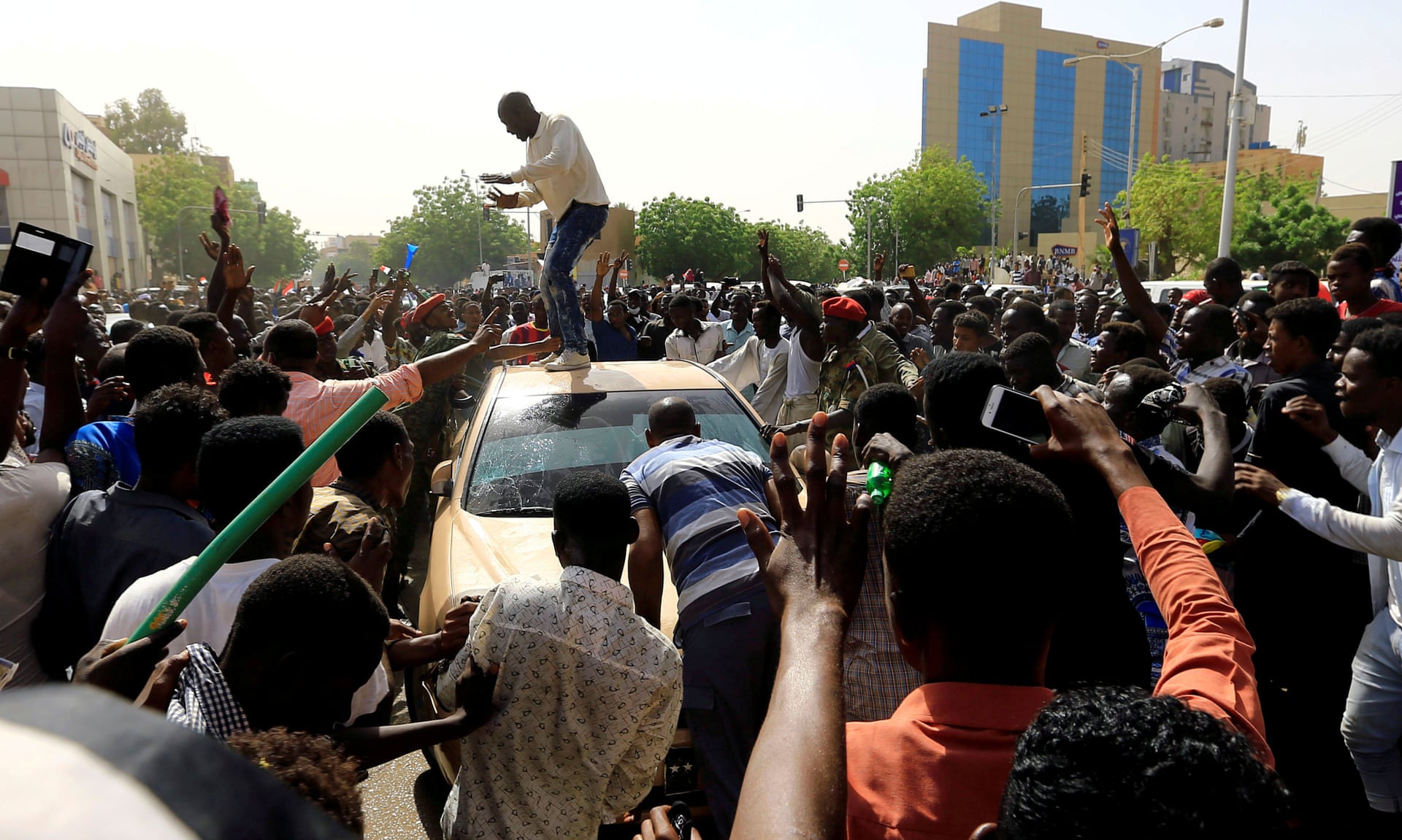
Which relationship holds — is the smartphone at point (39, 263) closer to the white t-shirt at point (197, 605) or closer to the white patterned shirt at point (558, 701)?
the white t-shirt at point (197, 605)

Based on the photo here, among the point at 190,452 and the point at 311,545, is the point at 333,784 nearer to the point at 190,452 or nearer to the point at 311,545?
the point at 311,545

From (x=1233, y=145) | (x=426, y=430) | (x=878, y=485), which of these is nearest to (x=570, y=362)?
(x=426, y=430)

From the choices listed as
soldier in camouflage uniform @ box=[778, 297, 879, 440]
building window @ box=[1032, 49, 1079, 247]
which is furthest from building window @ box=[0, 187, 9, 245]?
building window @ box=[1032, 49, 1079, 247]

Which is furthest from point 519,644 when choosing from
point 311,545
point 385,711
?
point 311,545

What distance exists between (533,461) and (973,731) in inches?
127

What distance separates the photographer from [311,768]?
45.3 inches

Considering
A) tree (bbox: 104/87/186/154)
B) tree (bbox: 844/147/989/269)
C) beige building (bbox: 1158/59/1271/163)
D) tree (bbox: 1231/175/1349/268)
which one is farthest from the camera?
beige building (bbox: 1158/59/1271/163)

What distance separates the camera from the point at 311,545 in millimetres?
2545

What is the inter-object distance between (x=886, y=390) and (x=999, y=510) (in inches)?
63.2

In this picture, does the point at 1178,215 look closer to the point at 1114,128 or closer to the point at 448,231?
the point at 448,231

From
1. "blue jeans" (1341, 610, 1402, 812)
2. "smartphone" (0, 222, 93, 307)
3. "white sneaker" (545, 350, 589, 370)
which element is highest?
"smartphone" (0, 222, 93, 307)

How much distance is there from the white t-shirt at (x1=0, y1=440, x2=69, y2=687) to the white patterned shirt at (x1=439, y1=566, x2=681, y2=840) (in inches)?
47.1

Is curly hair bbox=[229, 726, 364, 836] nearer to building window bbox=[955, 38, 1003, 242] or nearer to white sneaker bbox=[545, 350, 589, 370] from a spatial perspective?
white sneaker bbox=[545, 350, 589, 370]

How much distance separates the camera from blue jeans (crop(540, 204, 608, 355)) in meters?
5.97
